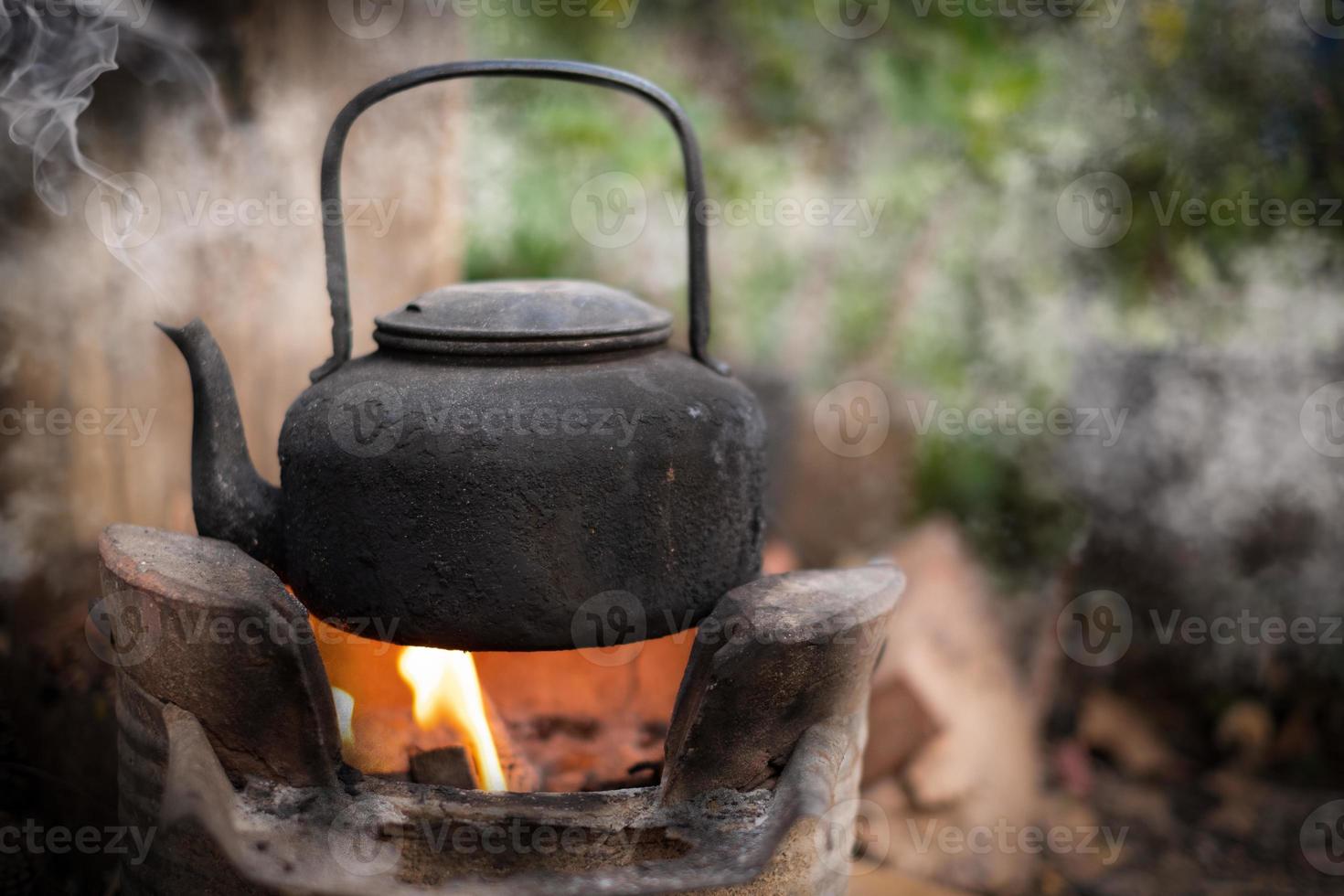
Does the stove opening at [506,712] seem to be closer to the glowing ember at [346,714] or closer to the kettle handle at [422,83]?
the glowing ember at [346,714]

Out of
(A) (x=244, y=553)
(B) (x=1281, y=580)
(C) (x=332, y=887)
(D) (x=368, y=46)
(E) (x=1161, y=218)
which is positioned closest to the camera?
Result: (C) (x=332, y=887)

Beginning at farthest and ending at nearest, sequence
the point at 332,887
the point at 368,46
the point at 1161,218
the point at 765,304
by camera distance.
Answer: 1. the point at 765,304
2. the point at 1161,218
3. the point at 368,46
4. the point at 332,887

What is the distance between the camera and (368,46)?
356cm

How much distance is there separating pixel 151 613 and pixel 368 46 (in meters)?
2.34

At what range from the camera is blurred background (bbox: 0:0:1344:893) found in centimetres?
278

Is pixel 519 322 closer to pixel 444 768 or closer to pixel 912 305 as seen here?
pixel 444 768

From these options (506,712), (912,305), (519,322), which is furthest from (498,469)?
(912,305)

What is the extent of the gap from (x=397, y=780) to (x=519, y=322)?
3.05ft

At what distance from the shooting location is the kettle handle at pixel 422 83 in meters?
2.09

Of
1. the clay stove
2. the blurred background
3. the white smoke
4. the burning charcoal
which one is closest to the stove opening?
the burning charcoal

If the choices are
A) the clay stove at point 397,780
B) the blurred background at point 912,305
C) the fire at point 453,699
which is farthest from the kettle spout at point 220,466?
the blurred background at point 912,305

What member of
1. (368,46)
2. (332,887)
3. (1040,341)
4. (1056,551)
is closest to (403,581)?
(332,887)

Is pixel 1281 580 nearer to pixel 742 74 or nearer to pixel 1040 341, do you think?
pixel 1040 341

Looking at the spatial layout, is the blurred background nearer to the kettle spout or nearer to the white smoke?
the white smoke
